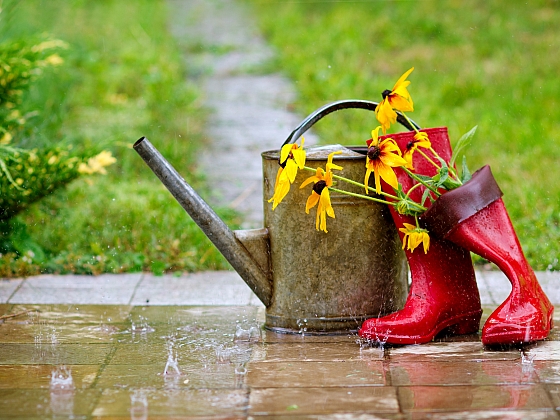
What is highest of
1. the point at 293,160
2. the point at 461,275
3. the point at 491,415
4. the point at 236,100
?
the point at 236,100

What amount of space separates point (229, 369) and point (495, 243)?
3.19 ft

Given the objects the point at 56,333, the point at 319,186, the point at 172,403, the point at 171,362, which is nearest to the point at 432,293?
the point at 319,186

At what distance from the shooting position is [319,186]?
8.81 feet

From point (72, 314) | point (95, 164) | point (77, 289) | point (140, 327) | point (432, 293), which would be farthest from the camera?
point (95, 164)

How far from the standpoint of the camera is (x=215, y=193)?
532 centimetres

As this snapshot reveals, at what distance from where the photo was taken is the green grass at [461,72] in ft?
18.0

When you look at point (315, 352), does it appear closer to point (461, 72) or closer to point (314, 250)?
point (314, 250)

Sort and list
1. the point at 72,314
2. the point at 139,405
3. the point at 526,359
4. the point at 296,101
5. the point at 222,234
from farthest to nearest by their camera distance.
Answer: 1. the point at 296,101
2. the point at 72,314
3. the point at 222,234
4. the point at 526,359
5. the point at 139,405

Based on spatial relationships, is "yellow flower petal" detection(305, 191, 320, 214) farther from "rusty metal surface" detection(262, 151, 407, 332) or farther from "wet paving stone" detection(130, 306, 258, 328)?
"wet paving stone" detection(130, 306, 258, 328)

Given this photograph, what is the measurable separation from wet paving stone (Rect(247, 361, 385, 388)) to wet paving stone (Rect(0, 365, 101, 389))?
49 cm

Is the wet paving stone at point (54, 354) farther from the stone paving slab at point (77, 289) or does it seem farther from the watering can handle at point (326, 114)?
the watering can handle at point (326, 114)

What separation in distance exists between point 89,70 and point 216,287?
16.3 feet

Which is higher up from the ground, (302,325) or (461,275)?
(461,275)

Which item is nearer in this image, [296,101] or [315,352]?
[315,352]
